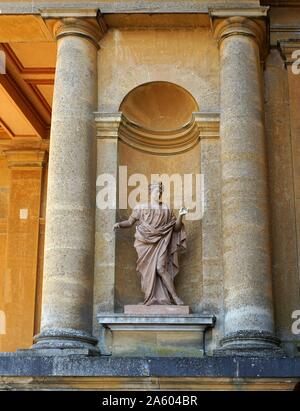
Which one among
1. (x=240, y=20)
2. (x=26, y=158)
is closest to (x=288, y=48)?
(x=240, y=20)

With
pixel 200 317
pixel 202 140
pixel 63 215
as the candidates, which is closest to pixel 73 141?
pixel 63 215

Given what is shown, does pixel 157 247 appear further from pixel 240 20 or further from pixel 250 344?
pixel 240 20

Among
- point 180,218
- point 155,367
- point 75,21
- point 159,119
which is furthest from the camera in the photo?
point 159,119

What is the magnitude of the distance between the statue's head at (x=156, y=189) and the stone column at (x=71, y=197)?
104 cm

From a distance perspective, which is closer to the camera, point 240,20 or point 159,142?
point 240,20

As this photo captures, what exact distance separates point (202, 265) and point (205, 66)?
3.70 m

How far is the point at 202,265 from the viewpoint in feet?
48.3

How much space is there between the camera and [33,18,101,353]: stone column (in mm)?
13938

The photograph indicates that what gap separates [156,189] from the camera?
49.7ft

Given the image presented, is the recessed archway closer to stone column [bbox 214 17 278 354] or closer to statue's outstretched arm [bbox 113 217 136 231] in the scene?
stone column [bbox 214 17 278 354]

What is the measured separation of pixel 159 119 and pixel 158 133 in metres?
0.38

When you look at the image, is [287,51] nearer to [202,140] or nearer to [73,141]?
[202,140]

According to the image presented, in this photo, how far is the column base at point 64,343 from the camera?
1351 centimetres

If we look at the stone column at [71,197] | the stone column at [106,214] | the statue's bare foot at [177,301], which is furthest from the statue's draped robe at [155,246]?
the stone column at [71,197]
